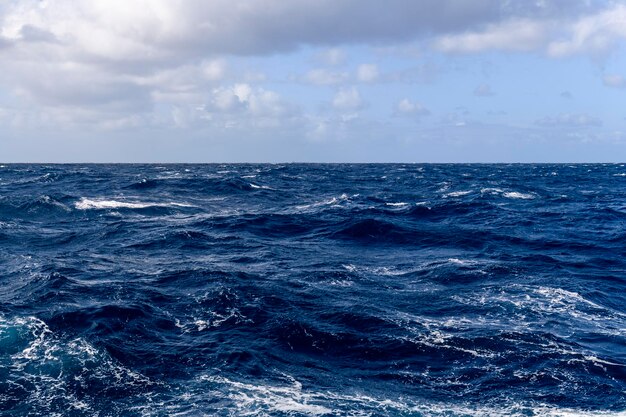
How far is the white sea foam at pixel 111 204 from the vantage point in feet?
235

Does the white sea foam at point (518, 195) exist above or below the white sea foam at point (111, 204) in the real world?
above

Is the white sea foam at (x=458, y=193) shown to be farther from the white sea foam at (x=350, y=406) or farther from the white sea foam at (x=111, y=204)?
the white sea foam at (x=350, y=406)

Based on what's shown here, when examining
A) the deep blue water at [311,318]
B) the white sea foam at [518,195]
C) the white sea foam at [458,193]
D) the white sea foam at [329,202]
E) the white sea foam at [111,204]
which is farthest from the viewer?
the white sea foam at [458,193]

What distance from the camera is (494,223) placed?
62656 millimetres

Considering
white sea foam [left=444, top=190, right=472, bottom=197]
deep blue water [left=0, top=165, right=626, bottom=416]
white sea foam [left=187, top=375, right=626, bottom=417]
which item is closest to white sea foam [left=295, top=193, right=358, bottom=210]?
deep blue water [left=0, top=165, right=626, bottom=416]

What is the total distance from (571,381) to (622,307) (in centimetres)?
1282

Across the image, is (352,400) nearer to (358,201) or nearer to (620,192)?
(358,201)

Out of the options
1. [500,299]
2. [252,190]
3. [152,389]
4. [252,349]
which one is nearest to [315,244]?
[500,299]

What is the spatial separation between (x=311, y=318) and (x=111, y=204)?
53115 mm

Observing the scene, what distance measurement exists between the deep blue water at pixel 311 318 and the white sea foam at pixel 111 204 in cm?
931

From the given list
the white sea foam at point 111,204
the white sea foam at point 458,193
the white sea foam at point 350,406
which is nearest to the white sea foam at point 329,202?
the white sea foam at point 111,204

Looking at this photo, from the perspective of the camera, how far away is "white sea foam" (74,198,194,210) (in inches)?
2820

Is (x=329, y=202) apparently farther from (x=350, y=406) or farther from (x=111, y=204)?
(x=350, y=406)

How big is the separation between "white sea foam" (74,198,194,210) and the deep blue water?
366 inches
